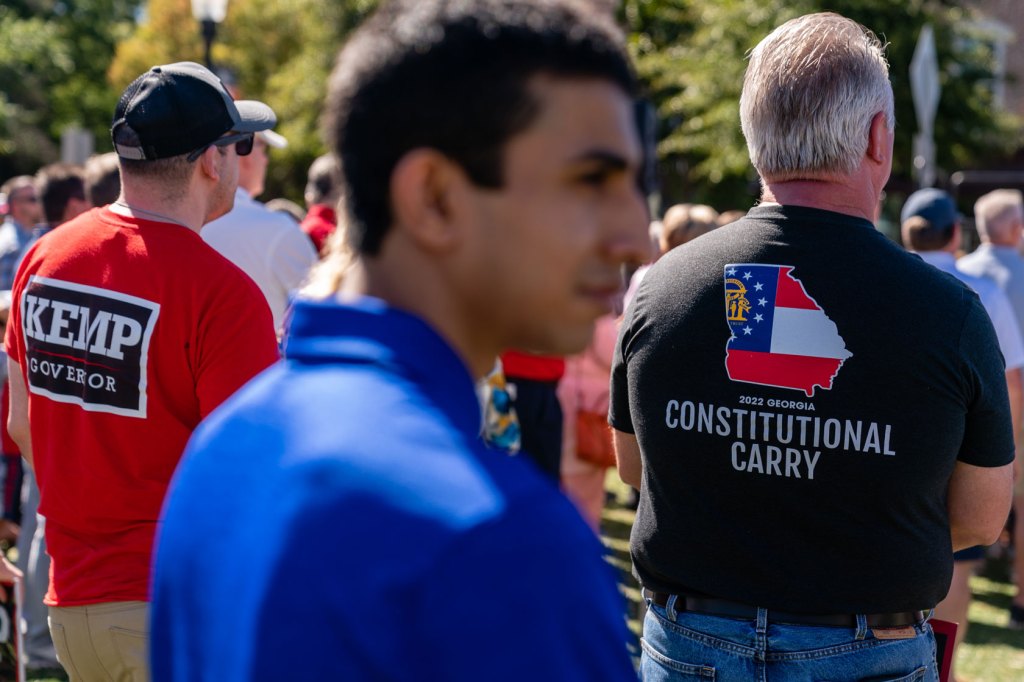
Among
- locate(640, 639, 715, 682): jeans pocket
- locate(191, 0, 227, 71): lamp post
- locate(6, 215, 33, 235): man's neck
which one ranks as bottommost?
locate(640, 639, 715, 682): jeans pocket

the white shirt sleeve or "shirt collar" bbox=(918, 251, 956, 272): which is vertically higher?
"shirt collar" bbox=(918, 251, 956, 272)

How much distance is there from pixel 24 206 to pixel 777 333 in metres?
8.06

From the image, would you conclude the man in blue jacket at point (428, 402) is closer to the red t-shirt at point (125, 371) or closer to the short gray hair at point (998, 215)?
the red t-shirt at point (125, 371)

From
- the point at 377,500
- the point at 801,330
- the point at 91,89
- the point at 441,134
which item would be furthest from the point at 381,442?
the point at 91,89

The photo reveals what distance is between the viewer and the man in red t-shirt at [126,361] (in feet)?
9.11

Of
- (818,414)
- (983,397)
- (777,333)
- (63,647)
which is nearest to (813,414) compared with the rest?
(818,414)

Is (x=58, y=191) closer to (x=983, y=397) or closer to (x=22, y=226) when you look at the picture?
(x=22, y=226)

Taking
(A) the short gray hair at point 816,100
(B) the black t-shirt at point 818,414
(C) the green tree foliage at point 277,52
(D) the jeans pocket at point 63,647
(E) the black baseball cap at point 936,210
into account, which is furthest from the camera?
(C) the green tree foliage at point 277,52

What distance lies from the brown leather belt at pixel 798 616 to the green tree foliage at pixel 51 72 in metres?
33.6

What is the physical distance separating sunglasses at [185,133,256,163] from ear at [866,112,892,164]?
5.19 feet

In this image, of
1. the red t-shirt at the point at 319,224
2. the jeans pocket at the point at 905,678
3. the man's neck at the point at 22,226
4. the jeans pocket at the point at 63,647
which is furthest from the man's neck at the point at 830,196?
the man's neck at the point at 22,226

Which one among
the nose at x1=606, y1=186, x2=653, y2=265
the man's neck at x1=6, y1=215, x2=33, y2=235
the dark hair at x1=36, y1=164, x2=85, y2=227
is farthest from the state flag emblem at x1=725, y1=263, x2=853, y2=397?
the man's neck at x1=6, y1=215, x2=33, y2=235

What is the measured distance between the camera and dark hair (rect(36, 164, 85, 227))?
6.40 meters

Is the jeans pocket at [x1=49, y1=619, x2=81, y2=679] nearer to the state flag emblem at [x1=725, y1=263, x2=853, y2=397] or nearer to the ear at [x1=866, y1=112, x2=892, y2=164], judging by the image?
the state flag emblem at [x1=725, y1=263, x2=853, y2=397]
